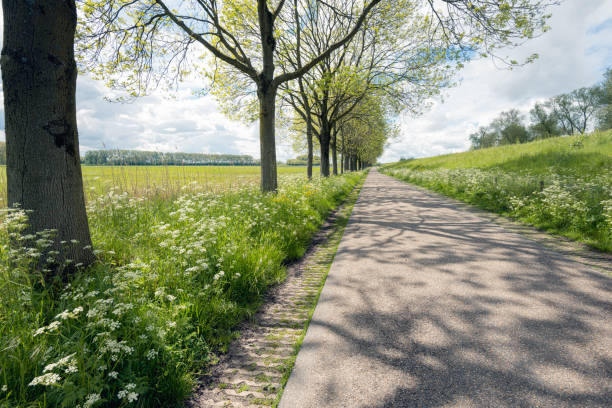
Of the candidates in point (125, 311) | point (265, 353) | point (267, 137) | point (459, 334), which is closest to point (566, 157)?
point (267, 137)

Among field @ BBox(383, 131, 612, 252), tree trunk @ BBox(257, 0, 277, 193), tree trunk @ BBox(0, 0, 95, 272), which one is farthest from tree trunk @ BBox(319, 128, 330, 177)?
tree trunk @ BBox(0, 0, 95, 272)

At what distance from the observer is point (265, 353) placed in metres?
2.67

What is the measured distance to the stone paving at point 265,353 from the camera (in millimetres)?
2160

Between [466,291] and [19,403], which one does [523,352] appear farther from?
[19,403]

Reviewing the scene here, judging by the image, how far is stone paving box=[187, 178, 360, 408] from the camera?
2.16 m

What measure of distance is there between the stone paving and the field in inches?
218

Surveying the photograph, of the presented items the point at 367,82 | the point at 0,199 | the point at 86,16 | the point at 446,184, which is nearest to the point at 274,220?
the point at 0,199

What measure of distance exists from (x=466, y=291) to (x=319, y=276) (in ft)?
6.86

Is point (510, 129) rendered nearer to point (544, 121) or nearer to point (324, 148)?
point (544, 121)

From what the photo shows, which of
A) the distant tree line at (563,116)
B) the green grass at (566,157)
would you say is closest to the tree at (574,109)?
the distant tree line at (563,116)

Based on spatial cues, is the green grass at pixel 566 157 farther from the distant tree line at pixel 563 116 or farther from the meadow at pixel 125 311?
the distant tree line at pixel 563 116

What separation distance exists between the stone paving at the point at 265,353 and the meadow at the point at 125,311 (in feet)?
0.49

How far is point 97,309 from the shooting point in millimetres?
2357

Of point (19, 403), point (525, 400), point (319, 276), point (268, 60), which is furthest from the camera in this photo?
point (268, 60)
